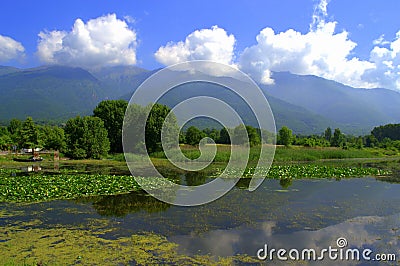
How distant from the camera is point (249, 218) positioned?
1280 cm

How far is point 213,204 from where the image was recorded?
50.8ft

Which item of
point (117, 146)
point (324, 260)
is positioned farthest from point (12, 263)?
point (117, 146)

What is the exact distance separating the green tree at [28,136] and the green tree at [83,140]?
10111mm

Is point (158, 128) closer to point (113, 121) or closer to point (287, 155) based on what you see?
point (113, 121)

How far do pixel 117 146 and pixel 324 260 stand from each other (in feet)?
154

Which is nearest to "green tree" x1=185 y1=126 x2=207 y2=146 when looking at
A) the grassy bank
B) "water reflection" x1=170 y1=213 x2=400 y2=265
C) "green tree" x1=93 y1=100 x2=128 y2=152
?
the grassy bank

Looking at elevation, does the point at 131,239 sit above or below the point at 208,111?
below

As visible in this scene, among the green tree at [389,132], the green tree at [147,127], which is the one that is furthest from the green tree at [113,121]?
the green tree at [389,132]

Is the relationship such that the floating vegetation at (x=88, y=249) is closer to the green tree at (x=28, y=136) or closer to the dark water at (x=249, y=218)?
the dark water at (x=249, y=218)

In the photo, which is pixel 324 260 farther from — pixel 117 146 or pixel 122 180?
pixel 117 146

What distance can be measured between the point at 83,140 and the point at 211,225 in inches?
1406

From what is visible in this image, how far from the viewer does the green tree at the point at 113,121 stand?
51781 mm

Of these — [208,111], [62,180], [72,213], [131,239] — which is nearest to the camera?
[131,239]

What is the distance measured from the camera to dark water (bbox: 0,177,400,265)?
1000cm
